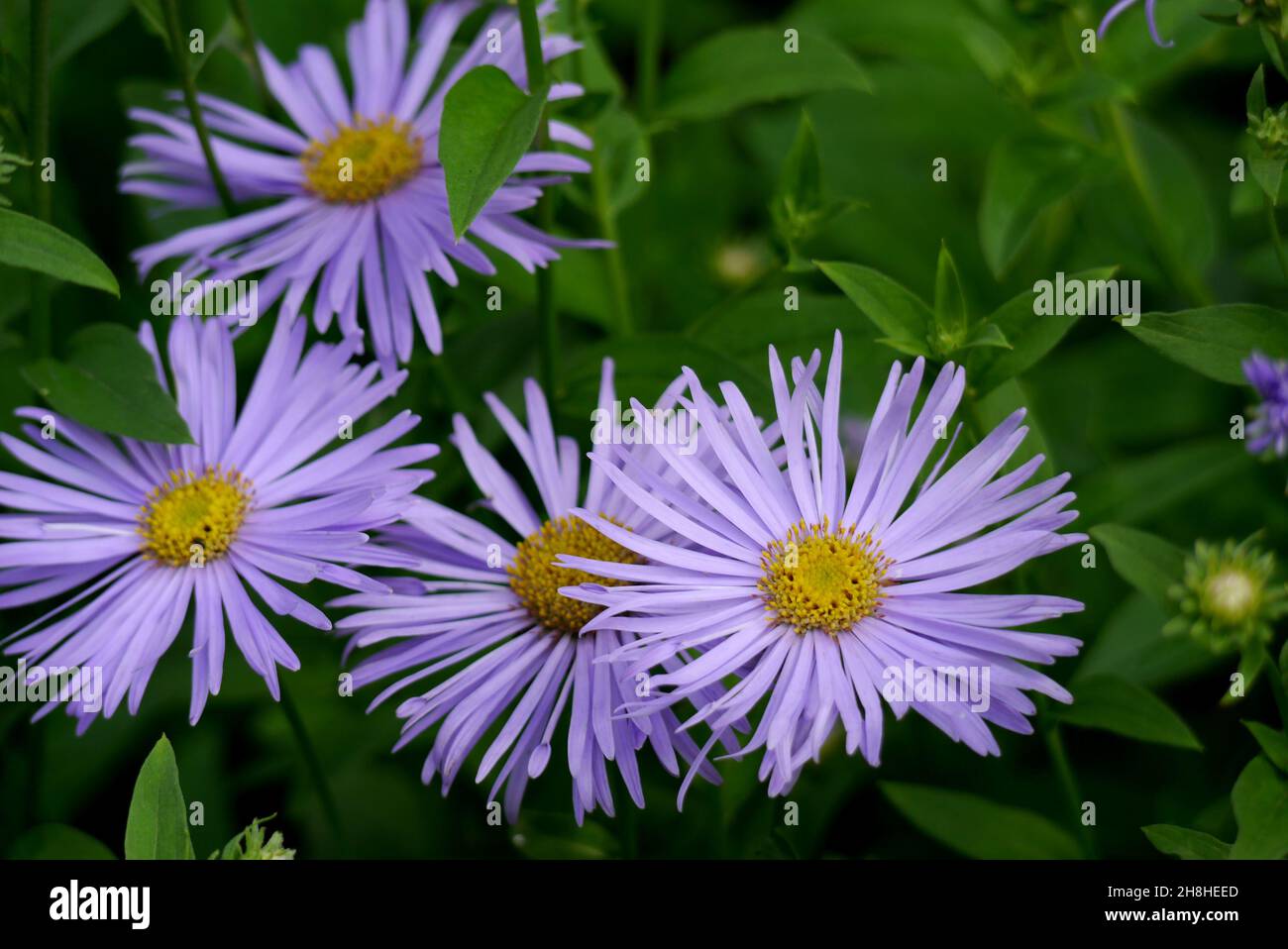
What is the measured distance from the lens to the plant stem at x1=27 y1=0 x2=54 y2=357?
174 cm

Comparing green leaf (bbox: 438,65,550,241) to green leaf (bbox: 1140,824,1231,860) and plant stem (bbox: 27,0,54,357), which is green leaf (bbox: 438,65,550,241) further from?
green leaf (bbox: 1140,824,1231,860)

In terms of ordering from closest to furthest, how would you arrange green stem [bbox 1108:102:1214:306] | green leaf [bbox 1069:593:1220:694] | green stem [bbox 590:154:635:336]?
green leaf [bbox 1069:593:1220:694], green stem [bbox 590:154:635:336], green stem [bbox 1108:102:1214:306]

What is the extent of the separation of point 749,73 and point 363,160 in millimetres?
647

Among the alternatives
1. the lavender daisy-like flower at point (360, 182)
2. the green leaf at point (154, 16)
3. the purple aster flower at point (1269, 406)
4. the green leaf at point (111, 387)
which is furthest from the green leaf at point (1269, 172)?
the green leaf at point (154, 16)

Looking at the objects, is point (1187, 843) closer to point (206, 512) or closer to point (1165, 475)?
point (1165, 475)

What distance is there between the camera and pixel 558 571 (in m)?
1.78

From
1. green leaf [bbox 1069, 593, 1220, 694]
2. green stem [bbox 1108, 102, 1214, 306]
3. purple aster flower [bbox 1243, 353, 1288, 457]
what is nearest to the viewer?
purple aster flower [bbox 1243, 353, 1288, 457]

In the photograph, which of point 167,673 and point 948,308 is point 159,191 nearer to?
point 167,673

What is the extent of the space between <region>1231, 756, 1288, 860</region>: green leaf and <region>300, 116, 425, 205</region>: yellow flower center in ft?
4.83

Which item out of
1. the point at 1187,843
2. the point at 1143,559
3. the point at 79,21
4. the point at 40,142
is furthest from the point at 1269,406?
the point at 79,21

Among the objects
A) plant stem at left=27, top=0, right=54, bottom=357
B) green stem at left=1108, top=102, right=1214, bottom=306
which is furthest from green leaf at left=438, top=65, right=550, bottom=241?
green stem at left=1108, top=102, right=1214, bottom=306

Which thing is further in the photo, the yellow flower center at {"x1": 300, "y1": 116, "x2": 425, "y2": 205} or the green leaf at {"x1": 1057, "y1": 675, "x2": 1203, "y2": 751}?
the yellow flower center at {"x1": 300, "y1": 116, "x2": 425, "y2": 205}

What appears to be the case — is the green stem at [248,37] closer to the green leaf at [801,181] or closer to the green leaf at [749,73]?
the green leaf at [749,73]
